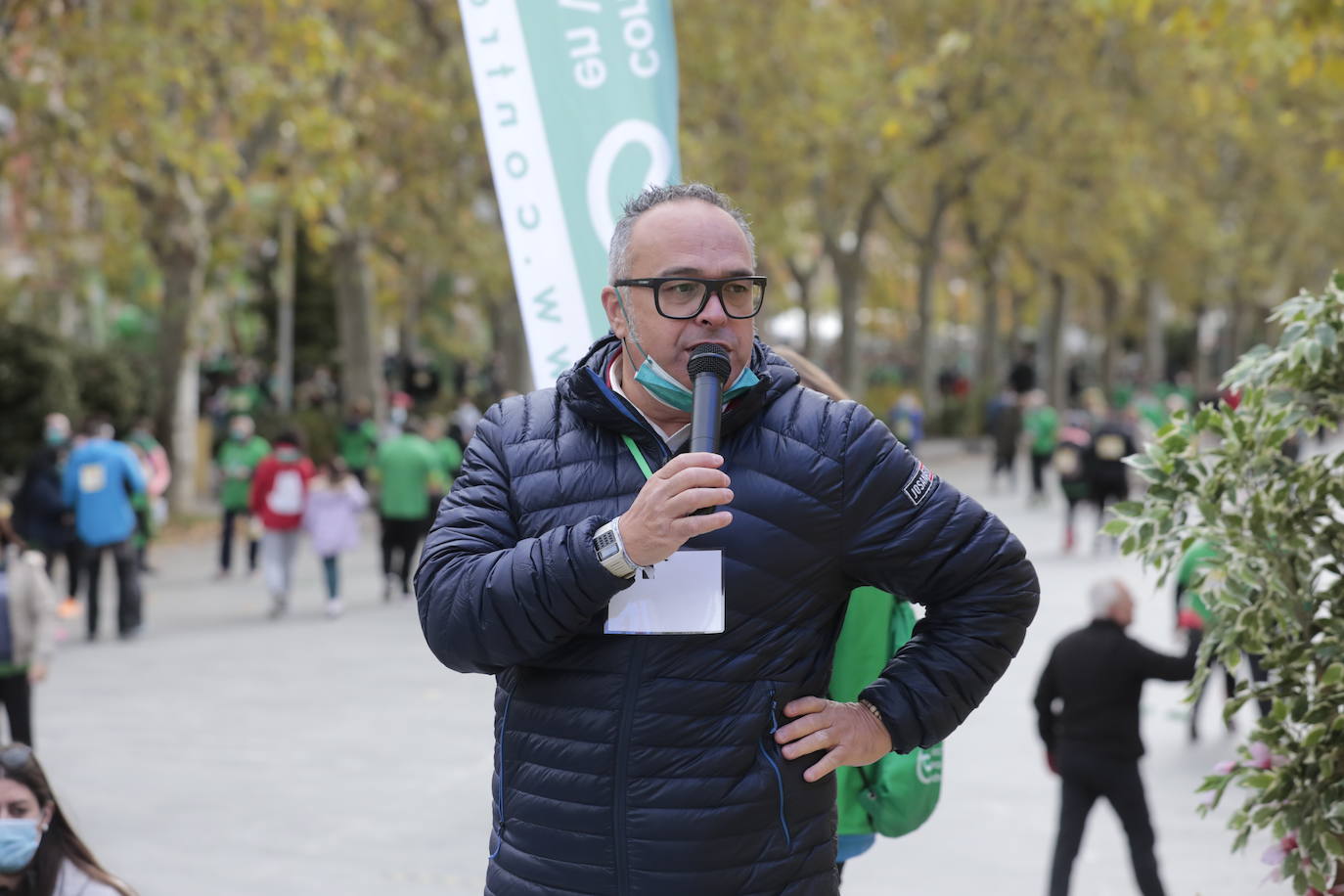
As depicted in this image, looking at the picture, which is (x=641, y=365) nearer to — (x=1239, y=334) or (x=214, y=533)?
(x=214, y=533)

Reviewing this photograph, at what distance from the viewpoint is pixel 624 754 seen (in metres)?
2.70

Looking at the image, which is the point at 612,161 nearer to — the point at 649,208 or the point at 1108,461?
the point at 649,208

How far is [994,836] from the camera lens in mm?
8281

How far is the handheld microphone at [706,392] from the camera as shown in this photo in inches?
101

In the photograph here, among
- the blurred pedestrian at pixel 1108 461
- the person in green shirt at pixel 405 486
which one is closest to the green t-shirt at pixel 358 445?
the person in green shirt at pixel 405 486

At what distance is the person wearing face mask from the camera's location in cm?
436

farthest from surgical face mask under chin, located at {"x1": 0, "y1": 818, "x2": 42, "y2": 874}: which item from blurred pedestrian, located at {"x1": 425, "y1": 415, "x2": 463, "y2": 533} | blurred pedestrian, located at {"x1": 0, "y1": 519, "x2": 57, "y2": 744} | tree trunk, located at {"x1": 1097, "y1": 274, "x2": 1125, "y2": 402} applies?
tree trunk, located at {"x1": 1097, "y1": 274, "x2": 1125, "y2": 402}

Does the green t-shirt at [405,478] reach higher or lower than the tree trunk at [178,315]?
lower

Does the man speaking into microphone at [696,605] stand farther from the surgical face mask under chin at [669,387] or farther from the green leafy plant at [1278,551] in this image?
the green leafy plant at [1278,551]

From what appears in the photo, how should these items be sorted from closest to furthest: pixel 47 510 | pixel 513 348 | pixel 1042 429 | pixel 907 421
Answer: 1. pixel 47 510
2. pixel 1042 429
3. pixel 513 348
4. pixel 907 421

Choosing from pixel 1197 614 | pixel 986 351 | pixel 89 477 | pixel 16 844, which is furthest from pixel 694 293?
pixel 986 351

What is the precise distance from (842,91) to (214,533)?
11782mm

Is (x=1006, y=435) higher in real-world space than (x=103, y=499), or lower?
higher

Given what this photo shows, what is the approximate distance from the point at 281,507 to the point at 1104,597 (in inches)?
390
